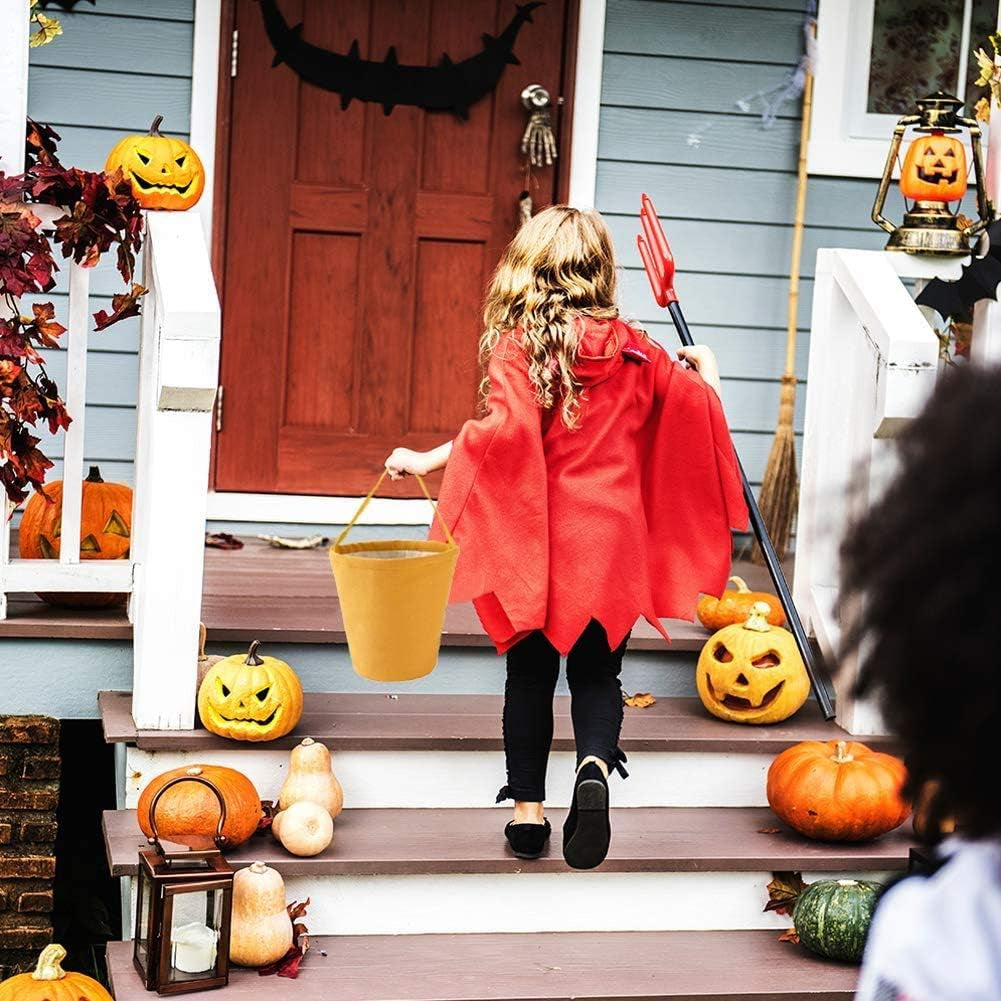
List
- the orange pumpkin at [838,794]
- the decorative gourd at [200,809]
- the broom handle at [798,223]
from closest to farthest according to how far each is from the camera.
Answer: the decorative gourd at [200,809] → the orange pumpkin at [838,794] → the broom handle at [798,223]

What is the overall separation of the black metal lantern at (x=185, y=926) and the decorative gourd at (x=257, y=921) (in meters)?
0.06

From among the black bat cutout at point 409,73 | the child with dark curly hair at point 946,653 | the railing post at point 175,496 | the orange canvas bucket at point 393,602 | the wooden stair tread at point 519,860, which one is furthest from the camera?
the black bat cutout at point 409,73

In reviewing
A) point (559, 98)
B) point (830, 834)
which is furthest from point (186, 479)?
point (559, 98)

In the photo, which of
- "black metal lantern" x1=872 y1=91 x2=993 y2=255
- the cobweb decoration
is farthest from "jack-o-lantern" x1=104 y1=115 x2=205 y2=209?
the cobweb decoration

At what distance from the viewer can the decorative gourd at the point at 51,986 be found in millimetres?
3164

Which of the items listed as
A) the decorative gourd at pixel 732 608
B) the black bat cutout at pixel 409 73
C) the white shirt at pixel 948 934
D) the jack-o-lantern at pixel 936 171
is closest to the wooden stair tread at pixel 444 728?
the decorative gourd at pixel 732 608

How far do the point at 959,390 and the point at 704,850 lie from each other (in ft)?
9.01

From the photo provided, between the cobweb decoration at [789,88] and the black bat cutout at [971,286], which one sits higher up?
the cobweb decoration at [789,88]

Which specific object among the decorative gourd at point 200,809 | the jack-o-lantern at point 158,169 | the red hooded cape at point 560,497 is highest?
the jack-o-lantern at point 158,169

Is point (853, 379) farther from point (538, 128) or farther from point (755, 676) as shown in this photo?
point (538, 128)

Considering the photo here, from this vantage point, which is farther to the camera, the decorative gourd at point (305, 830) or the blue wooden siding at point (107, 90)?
the blue wooden siding at point (107, 90)

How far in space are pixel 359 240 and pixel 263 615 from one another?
1786 mm

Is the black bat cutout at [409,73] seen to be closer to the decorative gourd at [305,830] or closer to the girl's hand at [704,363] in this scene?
the girl's hand at [704,363]

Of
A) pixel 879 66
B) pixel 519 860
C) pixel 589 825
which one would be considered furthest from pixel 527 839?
pixel 879 66
